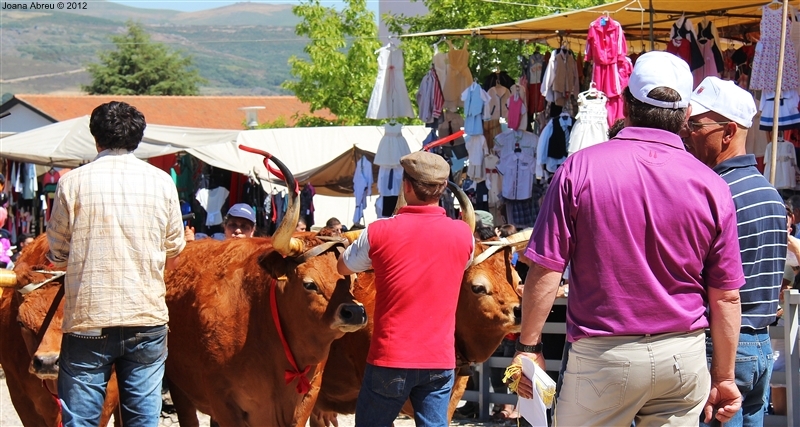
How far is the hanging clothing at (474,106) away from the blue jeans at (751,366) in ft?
24.3

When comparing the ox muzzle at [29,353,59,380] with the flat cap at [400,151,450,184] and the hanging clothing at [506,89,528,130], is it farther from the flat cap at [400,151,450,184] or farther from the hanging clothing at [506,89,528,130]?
the hanging clothing at [506,89,528,130]

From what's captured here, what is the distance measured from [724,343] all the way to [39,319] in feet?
13.5

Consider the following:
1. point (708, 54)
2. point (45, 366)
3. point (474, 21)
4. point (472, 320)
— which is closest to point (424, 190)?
point (472, 320)

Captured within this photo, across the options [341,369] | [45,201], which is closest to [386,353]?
[341,369]

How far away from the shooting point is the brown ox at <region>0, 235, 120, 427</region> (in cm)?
566

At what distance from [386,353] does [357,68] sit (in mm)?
26170

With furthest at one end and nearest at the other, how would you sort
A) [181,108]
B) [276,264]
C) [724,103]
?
[181,108] → [276,264] → [724,103]

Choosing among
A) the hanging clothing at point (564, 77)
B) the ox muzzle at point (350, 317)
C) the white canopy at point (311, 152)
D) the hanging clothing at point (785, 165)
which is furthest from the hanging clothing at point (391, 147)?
the ox muzzle at point (350, 317)

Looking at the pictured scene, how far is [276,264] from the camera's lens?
6.16 metres

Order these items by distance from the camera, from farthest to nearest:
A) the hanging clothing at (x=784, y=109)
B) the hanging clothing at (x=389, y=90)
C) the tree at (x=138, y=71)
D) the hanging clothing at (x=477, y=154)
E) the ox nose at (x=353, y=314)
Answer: the tree at (x=138, y=71) < the hanging clothing at (x=389, y=90) < the hanging clothing at (x=477, y=154) < the hanging clothing at (x=784, y=109) < the ox nose at (x=353, y=314)

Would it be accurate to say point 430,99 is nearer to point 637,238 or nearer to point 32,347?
point 32,347

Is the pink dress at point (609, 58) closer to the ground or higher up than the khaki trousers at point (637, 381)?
higher up

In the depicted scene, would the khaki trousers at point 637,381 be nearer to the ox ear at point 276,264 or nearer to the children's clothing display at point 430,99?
the ox ear at point 276,264

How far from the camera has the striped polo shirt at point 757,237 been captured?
429cm
